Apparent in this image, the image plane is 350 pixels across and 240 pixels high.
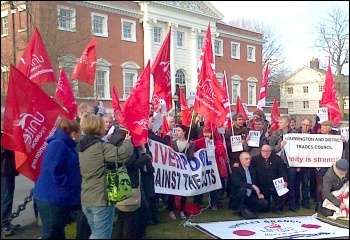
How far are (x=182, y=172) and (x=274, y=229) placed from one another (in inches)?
78.3

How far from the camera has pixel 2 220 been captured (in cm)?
711

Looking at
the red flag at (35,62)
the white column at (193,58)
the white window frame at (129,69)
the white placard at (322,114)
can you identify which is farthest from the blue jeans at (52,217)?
the white column at (193,58)

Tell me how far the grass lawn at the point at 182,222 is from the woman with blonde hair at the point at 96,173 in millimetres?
1273

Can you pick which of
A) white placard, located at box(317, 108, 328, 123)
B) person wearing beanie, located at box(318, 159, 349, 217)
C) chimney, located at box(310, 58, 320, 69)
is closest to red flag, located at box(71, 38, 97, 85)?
white placard, located at box(317, 108, 328, 123)

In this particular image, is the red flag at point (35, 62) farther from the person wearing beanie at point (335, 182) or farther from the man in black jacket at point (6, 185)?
the person wearing beanie at point (335, 182)

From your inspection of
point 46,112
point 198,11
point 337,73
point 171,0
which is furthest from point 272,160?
point 198,11

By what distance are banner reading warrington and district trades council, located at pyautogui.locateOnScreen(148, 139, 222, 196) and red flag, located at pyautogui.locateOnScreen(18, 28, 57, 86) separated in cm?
240

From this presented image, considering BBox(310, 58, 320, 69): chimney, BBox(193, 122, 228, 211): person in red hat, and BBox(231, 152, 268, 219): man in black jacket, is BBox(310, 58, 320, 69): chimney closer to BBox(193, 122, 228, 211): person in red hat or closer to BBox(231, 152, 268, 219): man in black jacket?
BBox(193, 122, 228, 211): person in red hat

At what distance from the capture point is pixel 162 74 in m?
9.66

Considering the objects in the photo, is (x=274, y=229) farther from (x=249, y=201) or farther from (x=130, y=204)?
(x=130, y=204)

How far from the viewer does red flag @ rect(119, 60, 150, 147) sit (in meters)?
6.56

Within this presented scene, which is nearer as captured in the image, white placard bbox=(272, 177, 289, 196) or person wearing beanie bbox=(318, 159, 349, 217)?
person wearing beanie bbox=(318, 159, 349, 217)

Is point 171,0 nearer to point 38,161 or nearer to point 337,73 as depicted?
point 337,73

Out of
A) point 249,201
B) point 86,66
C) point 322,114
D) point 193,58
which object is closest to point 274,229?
point 249,201
